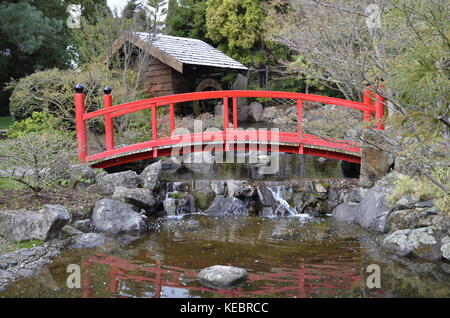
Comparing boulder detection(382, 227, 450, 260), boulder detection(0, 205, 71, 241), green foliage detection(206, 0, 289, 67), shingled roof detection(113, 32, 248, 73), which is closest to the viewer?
boulder detection(382, 227, 450, 260)

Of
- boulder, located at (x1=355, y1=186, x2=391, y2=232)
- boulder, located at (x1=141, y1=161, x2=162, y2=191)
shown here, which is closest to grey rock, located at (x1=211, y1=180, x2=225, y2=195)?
boulder, located at (x1=141, y1=161, x2=162, y2=191)

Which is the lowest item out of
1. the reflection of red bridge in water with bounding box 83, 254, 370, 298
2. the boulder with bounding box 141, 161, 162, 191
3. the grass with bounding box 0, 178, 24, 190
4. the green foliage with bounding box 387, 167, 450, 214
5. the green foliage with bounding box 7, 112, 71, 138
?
the reflection of red bridge in water with bounding box 83, 254, 370, 298

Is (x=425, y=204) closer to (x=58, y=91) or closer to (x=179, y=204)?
(x=179, y=204)

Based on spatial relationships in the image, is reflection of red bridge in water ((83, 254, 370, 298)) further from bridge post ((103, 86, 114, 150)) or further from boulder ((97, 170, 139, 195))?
bridge post ((103, 86, 114, 150))

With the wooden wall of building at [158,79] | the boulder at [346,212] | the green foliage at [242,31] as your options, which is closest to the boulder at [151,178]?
the boulder at [346,212]

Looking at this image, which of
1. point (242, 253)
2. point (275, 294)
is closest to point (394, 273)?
point (275, 294)

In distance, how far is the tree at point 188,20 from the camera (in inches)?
808

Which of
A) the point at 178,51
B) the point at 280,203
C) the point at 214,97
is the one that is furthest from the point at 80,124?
the point at 178,51

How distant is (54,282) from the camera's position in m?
4.56

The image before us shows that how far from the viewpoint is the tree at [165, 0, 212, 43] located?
2052cm

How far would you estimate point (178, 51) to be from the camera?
1398 centimetres

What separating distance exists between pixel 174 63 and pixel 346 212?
26.2 ft

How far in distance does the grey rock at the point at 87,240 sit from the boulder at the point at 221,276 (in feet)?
6.35

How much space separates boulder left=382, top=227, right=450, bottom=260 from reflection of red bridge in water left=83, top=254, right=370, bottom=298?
2.47ft
